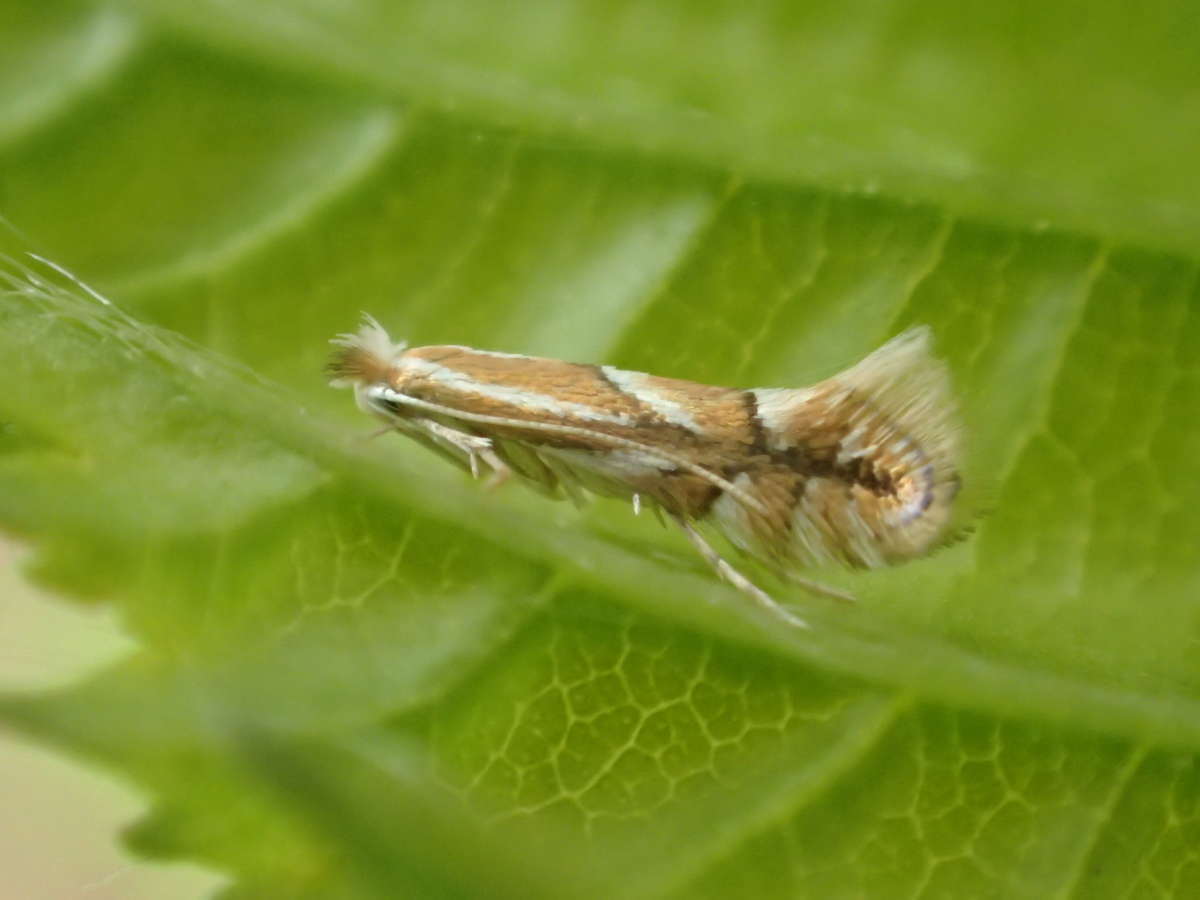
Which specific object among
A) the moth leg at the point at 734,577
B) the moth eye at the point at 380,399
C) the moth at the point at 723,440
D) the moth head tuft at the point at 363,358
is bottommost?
the moth leg at the point at 734,577

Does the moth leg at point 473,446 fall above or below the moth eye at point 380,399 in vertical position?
below

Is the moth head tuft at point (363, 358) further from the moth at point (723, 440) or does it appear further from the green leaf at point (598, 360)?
the green leaf at point (598, 360)

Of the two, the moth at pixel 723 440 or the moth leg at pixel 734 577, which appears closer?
the moth at pixel 723 440

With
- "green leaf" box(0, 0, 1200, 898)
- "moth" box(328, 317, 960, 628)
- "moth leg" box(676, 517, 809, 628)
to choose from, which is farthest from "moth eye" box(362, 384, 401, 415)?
"moth leg" box(676, 517, 809, 628)

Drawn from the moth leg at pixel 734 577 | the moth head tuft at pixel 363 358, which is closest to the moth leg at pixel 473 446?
the moth head tuft at pixel 363 358

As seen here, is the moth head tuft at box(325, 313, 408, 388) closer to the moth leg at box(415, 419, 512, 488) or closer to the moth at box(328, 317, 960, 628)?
the moth at box(328, 317, 960, 628)

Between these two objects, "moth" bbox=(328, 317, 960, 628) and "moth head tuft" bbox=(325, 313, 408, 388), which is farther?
"moth head tuft" bbox=(325, 313, 408, 388)

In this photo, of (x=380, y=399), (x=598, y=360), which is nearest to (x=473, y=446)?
(x=380, y=399)

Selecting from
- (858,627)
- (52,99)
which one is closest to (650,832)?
(858,627)
